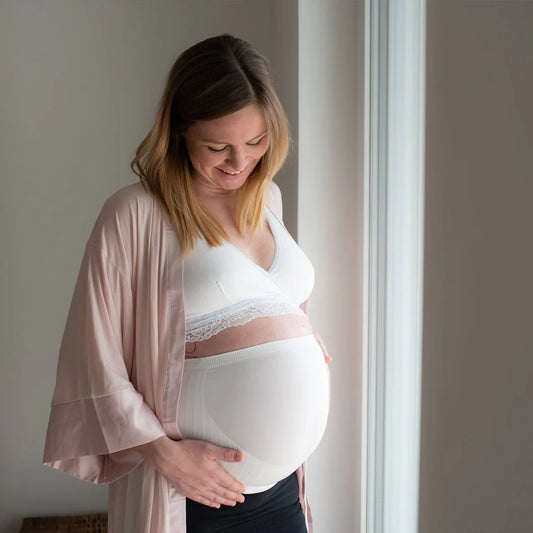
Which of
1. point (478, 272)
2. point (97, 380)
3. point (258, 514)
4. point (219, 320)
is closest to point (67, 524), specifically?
point (258, 514)

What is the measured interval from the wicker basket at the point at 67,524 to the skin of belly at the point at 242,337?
4.21ft

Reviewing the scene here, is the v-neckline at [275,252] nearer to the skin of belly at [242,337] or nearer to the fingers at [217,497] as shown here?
the skin of belly at [242,337]

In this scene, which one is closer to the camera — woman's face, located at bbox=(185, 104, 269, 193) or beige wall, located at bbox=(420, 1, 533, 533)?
beige wall, located at bbox=(420, 1, 533, 533)

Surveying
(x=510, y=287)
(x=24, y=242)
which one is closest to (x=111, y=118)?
(x=24, y=242)

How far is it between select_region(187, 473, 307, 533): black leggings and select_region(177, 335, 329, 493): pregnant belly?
0.08 metres

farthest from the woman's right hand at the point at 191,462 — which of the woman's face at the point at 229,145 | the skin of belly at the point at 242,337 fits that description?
the woman's face at the point at 229,145

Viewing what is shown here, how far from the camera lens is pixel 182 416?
1178 mm

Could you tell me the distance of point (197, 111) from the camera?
112cm

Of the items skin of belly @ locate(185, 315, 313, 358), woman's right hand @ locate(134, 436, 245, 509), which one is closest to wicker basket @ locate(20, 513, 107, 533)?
woman's right hand @ locate(134, 436, 245, 509)

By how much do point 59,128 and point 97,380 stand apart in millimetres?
1181

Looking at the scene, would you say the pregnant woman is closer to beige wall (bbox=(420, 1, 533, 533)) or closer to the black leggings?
the black leggings

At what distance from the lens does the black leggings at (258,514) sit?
1224 mm

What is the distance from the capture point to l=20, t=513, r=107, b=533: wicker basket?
2.13 meters

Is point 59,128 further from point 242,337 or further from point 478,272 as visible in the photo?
point 478,272
